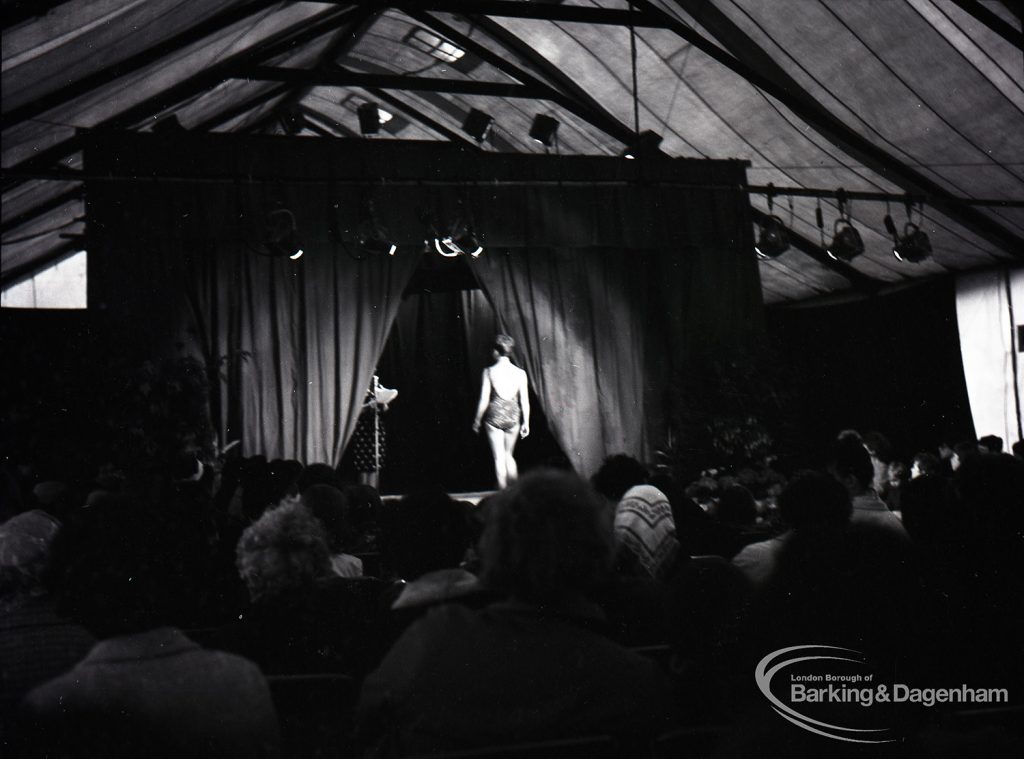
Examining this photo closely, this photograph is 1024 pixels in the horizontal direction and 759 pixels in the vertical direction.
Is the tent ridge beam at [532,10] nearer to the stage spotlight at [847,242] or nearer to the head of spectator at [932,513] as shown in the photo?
the stage spotlight at [847,242]

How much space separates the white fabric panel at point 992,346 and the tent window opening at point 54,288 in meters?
12.0

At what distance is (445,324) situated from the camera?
40.5ft

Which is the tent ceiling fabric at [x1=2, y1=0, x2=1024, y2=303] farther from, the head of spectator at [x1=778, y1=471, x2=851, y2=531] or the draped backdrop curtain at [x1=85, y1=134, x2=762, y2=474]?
the head of spectator at [x1=778, y1=471, x2=851, y2=531]

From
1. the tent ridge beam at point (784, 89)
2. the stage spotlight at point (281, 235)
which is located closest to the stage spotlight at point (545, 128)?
the tent ridge beam at point (784, 89)

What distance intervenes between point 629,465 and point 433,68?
284 inches

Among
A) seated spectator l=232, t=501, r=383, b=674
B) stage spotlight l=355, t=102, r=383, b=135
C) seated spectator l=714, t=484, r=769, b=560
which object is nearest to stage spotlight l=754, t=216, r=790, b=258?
stage spotlight l=355, t=102, r=383, b=135

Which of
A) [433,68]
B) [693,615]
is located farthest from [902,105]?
[693,615]

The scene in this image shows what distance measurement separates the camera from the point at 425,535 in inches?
87.7

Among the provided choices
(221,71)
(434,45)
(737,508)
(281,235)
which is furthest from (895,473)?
(221,71)

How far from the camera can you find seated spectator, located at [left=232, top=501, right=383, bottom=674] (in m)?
2.34

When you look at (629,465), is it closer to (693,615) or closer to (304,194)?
(693,615)

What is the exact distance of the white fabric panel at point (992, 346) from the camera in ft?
33.7
